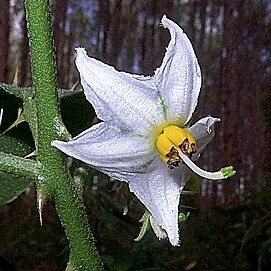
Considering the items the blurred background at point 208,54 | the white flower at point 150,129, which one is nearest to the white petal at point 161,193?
the white flower at point 150,129

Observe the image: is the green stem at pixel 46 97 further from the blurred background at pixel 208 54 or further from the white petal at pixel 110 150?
the blurred background at pixel 208 54

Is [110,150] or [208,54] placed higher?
[110,150]

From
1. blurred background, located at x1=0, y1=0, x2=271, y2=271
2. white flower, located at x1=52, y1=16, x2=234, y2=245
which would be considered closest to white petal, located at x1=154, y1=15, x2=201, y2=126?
white flower, located at x1=52, y1=16, x2=234, y2=245

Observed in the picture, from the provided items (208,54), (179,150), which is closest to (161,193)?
(179,150)

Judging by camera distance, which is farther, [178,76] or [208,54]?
[208,54]

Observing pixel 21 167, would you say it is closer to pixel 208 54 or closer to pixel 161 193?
pixel 161 193

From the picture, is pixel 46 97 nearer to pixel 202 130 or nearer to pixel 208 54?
pixel 202 130

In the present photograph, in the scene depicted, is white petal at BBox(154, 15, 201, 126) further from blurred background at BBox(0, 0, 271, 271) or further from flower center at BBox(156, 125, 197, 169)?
blurred background at BBox(0, 0, 271, 271)

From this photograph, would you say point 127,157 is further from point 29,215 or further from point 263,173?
point 263,173
